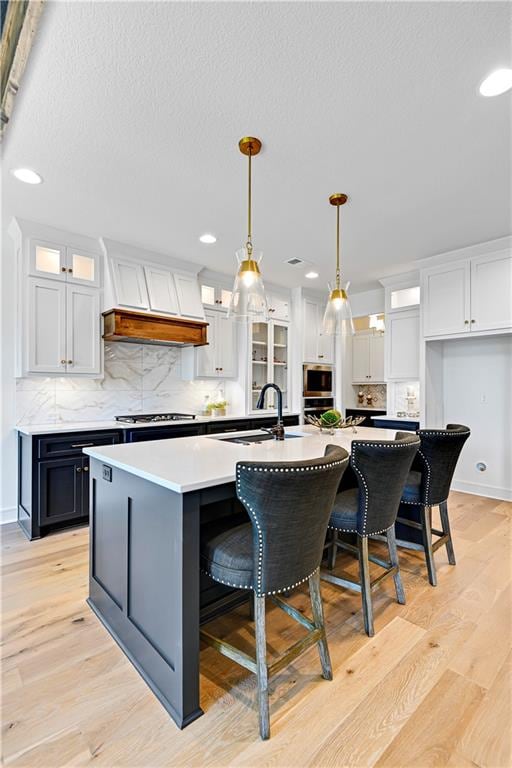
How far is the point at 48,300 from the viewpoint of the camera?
3459 mm

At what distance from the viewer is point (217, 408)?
15.8ft

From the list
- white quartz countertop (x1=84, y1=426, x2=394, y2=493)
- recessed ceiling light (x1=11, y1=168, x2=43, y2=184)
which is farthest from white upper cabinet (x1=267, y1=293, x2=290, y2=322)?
recessed ceiling light (x1=11, y1=168, x2=43, y2=184)

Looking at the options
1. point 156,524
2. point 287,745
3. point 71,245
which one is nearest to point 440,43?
point 156,524

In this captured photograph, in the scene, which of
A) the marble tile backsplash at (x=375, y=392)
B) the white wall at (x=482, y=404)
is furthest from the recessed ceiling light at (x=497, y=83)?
the marble tile backsplash at (x=375, y=392)

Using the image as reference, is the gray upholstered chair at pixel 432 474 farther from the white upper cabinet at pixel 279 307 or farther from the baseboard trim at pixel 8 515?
the baseboard trim at pixel 8 515

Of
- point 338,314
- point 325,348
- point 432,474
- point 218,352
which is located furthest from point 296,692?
point 325,348

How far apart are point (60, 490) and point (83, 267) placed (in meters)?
2.17

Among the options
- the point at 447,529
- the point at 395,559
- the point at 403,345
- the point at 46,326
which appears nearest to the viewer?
the point at 395,559

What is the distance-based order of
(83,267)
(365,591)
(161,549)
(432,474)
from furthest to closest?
(83,267), (432,474), (365,591), (161,549)

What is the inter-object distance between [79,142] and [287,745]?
3.13m

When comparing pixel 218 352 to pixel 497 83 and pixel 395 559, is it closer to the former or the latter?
pixel 395 559

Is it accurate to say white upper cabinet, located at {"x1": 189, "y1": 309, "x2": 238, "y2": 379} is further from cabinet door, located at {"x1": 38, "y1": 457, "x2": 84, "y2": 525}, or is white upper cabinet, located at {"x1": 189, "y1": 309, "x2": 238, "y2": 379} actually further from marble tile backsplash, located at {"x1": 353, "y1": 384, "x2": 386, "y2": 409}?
marble tile backsplash, located at {"x1": 353, "y1": 384, "x2": 386, "y2": 409}

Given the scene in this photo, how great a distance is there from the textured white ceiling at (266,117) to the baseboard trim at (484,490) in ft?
9.30

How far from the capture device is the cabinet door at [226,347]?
15.8ft
